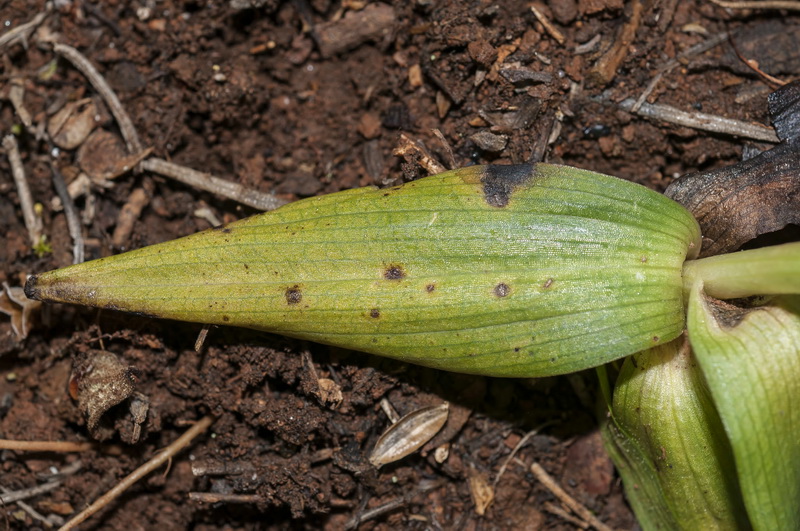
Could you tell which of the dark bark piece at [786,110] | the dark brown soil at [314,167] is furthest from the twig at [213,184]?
the dark bark piece at [786,110]

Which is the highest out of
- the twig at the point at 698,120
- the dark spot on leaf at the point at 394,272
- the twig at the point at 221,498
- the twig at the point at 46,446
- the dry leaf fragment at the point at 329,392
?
the twig at the point at 698,120

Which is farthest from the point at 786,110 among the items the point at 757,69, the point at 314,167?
the point at 314,167

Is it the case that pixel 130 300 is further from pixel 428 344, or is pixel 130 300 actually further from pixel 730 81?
pixel 730 81

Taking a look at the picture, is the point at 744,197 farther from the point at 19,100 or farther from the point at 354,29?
the point at 19,100

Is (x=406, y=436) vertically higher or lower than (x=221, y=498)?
higher

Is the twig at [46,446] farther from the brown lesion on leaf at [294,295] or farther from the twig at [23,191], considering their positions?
the brown lesion on leaf at [294,295]

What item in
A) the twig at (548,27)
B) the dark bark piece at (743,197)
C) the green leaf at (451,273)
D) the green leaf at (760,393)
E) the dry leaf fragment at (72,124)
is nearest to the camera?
the green leaf at (760,393)

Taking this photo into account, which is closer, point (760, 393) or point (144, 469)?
point (760, 393)
